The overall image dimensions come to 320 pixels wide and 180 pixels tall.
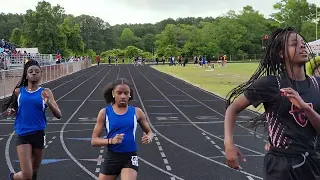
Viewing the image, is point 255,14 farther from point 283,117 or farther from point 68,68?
point 283,117

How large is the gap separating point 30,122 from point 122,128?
1571mm

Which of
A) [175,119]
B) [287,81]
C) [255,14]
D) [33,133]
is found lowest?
[175,119]

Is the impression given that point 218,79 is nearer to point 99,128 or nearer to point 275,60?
point 99,128

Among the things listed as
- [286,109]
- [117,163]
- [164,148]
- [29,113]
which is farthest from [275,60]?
[164,148]

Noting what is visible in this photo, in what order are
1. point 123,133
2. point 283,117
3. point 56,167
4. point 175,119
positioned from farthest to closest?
1. point 175,119
2. point 56,167
3. point 123,133
4. point 283,117

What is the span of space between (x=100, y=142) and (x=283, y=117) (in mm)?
1998

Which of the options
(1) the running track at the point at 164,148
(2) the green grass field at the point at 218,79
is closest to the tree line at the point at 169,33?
(2) the green grass field at the point at 218,79

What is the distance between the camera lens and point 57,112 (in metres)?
5.82

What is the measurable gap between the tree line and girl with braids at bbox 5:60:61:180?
Answer: 65.5m

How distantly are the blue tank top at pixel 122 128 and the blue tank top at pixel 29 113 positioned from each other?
1384mm

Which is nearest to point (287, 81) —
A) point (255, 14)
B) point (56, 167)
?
point (56, 167)

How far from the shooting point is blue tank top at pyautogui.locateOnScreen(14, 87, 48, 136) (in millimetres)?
5645

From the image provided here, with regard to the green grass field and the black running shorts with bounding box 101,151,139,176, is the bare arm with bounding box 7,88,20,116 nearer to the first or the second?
the black running shorts with bounding box 101,151,139,176

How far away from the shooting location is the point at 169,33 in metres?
112
